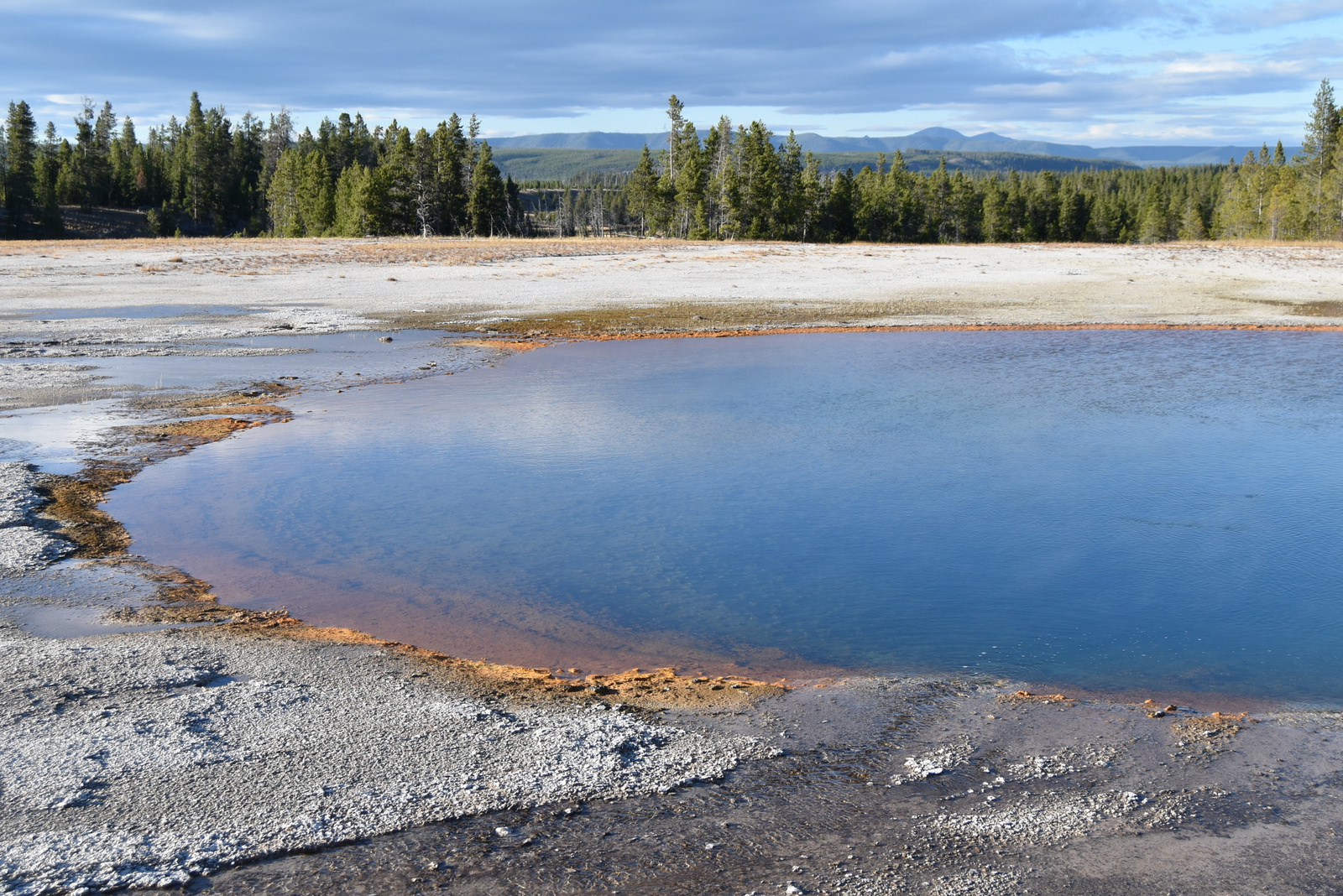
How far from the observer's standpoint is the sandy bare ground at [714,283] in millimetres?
27859

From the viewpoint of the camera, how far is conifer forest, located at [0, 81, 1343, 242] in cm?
7794

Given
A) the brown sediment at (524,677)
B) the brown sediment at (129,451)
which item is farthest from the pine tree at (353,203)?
the brown sediment at (524,677)

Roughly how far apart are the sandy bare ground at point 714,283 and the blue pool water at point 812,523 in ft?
35.5

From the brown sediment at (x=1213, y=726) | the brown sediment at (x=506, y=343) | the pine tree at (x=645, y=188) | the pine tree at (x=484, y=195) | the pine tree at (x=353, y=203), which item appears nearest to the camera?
the brown sediment at (x=1213, y=726)

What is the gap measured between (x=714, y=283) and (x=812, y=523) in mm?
26592

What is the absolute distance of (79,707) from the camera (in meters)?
5.86

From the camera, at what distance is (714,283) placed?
35969mm

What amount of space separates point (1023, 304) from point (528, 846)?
27.7 m

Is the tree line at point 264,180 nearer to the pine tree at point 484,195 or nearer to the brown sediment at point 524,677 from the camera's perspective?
the pine tree at point 484,195

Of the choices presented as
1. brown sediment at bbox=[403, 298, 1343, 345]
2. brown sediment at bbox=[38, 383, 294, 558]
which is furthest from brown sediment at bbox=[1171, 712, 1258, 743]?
brown sediment at bbox=[403, 298, 1343, 345]

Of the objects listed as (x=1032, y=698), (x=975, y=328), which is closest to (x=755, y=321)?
(x=975, y=328)

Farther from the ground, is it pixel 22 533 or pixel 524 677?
pixel 22 533

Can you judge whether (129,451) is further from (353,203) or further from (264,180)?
(264,180)

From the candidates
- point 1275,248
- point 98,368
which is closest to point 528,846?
point 98,368
